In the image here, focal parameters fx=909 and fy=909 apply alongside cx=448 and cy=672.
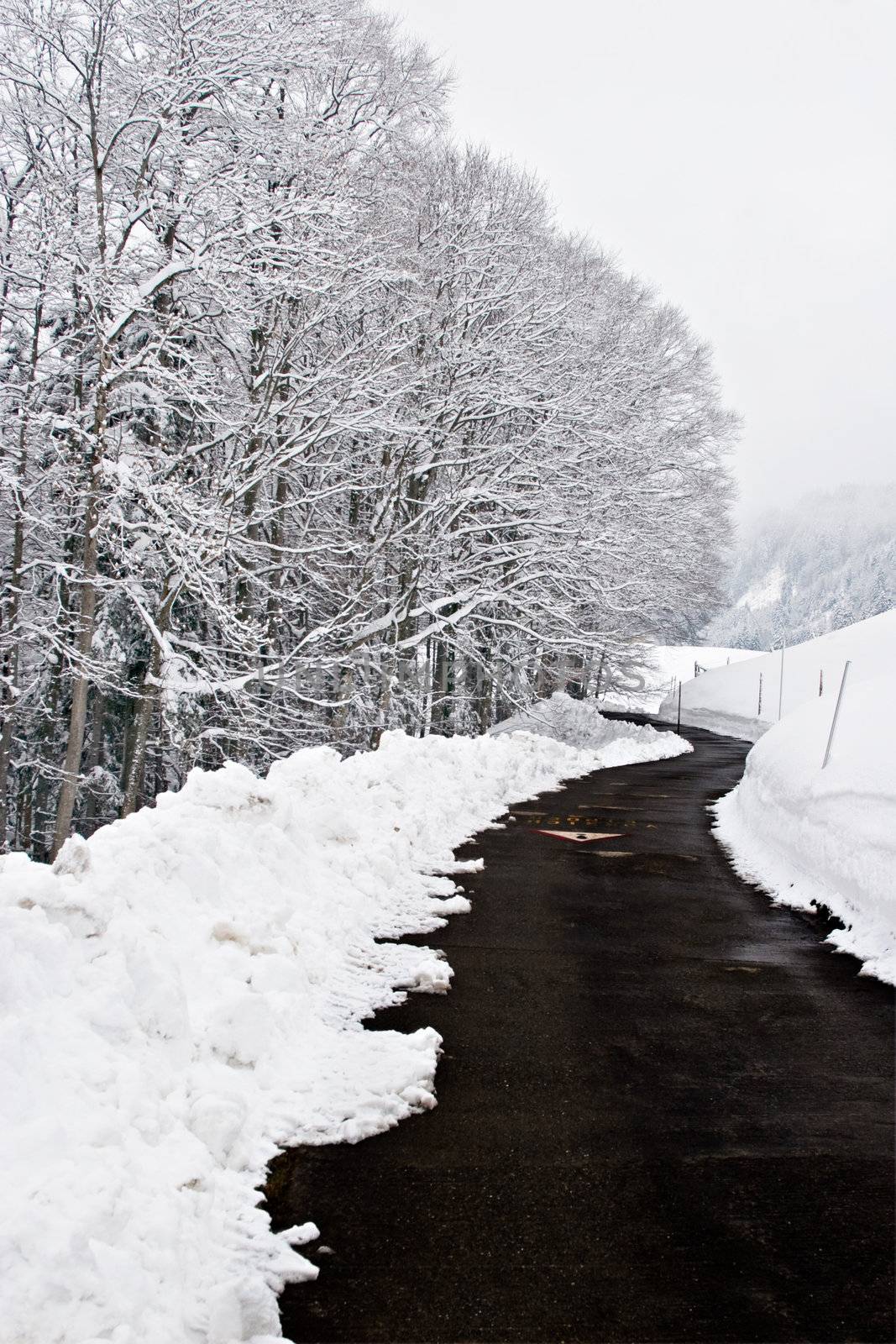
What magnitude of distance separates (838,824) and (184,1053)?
6055mm

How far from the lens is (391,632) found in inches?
760

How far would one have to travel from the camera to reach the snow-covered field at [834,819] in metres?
6.66

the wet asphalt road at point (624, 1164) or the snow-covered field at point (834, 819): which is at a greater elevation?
the snow-covered field at point (834, 819)

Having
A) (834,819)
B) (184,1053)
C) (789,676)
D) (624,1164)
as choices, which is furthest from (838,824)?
(789,676)

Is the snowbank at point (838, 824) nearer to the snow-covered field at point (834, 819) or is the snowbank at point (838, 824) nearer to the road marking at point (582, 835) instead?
the snow-covered field at point (834, 819)

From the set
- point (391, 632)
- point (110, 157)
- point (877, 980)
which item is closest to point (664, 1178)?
point (877, 980)

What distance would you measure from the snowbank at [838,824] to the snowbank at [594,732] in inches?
525

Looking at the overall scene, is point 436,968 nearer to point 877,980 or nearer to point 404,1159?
point 404,1159

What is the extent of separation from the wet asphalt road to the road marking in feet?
13.7

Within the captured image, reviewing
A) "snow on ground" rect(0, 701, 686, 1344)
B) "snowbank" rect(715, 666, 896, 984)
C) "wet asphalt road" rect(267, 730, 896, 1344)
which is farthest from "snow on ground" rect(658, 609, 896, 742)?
"snow on ground" rect(0, 701, 686, 1344)

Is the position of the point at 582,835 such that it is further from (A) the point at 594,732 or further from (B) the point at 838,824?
(A) the point at 594,732

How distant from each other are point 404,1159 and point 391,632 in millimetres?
16042

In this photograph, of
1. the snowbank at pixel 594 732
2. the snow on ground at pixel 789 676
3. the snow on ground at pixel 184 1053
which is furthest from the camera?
the snow on ground at pixel 789 676

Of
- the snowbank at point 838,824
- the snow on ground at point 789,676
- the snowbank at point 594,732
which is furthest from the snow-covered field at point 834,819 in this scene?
the snow on ground at point 789,676
